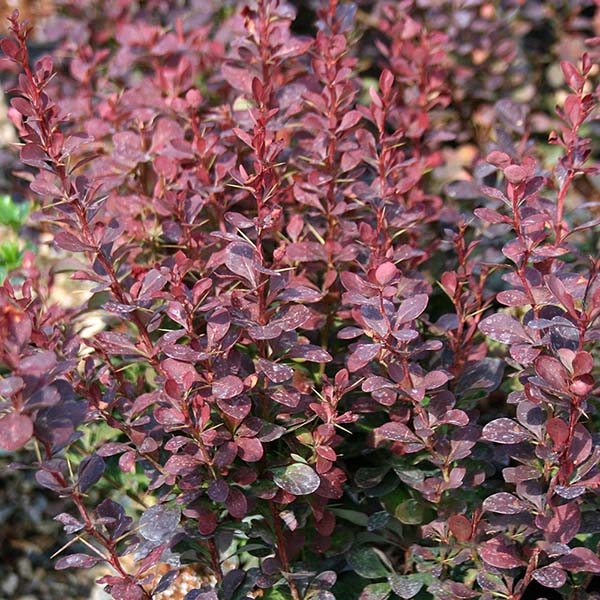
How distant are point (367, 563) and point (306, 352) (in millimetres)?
533

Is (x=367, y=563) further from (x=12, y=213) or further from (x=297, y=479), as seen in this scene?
(x=12, y=213)

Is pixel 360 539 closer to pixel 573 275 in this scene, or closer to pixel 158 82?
pixel 573 275

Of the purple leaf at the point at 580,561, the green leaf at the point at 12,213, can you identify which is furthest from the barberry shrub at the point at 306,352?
the green leaf at the point at 12,213

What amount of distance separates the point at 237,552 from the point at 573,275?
928mm

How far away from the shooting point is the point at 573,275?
5.02 feet

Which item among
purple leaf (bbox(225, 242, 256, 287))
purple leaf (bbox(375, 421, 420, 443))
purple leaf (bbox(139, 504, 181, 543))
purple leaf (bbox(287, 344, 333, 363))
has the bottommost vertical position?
purple leaf (bbox(139, 504, 181, 543))

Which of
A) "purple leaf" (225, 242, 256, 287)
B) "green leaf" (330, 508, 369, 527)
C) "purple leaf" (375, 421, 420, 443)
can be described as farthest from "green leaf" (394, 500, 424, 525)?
"purple leaf" (225, 242, 256, 287)

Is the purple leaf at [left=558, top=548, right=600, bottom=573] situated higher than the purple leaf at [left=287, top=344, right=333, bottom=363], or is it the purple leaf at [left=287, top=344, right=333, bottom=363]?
the purple leaf at [left=287, top=344, right=333, bottom=363]

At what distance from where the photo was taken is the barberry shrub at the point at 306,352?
1.43 m

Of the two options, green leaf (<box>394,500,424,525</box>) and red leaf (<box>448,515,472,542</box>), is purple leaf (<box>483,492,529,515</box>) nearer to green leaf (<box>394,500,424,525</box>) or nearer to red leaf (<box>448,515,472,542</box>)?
red leaf (<box>448,515,472,542</box>)

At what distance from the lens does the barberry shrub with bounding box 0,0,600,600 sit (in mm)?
1429

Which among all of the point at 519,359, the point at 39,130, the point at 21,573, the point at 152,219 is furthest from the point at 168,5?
the point at 519,359

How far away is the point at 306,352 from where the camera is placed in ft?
4.98

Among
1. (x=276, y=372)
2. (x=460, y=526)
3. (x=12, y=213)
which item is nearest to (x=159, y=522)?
(x=276, y=372)
